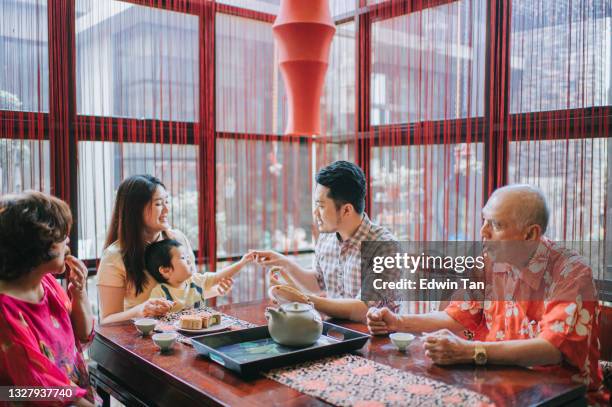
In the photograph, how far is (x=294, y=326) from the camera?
1.76 m

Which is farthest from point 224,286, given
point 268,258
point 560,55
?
point 560,55

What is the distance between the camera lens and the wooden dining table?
4.75 ft

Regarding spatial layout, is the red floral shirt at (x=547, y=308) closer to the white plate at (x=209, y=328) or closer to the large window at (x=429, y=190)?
the white plate at (x=209, y=328)

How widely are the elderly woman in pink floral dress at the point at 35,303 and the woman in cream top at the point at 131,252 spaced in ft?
1.76

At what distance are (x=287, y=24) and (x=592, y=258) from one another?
5.50ft

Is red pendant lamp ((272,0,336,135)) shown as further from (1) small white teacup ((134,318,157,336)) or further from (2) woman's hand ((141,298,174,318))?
(1) small white teacup ((134,318,157,336))

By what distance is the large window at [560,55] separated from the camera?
246cm

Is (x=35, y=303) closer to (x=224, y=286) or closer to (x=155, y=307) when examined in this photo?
(x=155, y=307)

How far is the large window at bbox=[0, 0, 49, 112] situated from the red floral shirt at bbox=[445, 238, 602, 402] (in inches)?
92.3

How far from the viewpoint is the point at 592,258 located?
250 cm

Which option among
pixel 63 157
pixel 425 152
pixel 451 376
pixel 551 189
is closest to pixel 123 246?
pixel 63 157

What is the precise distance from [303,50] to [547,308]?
4.41 ft

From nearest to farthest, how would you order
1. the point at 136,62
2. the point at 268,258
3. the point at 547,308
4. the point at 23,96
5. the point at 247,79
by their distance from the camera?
the point at 547,308, the point at 268,258, the point at 23,96, the point at 136,62, the point at 247,79

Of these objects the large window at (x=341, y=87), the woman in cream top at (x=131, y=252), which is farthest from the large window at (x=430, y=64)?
the woman in cream top at (x=131, y=252)
